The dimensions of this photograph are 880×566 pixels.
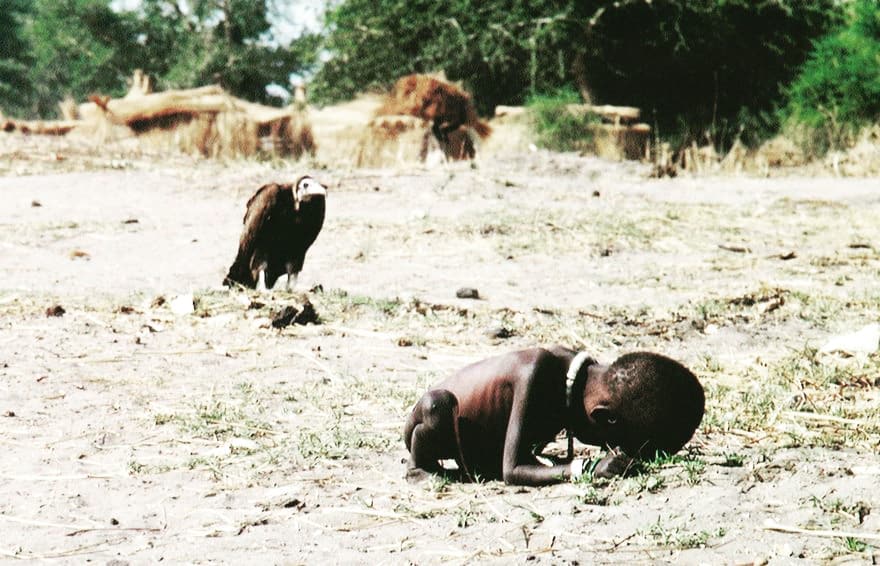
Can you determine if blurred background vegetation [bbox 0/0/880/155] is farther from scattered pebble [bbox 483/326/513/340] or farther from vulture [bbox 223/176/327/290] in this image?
scattered pebble [bbox 483/326/513/340]

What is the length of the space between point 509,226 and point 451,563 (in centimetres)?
714

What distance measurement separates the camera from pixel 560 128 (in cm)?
1758

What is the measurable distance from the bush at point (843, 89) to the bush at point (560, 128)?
3191 mm

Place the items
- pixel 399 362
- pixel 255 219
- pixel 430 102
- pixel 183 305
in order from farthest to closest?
pixel 430 102 < pixel 255 219 < pixel 183 305 < pixel 399 362

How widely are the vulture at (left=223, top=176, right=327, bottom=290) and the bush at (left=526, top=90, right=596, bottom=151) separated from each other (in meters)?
10.7

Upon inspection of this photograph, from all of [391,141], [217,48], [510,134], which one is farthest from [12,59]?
[391,141]

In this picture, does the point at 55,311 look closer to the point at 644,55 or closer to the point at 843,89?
the point at 843,89

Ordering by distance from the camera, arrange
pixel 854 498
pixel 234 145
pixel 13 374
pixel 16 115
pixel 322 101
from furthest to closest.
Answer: pixel 16 115 → pixel 322 101 → pixel 234 145 → pixel 13 374 → pixel 854 498

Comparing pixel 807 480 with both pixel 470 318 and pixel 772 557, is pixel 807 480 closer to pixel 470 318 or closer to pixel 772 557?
pixel 772 557

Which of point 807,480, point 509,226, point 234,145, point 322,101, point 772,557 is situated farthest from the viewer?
point 322,101

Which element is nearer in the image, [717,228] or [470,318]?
[470,318]

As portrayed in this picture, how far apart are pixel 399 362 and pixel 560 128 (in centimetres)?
1272

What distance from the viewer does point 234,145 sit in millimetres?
15281

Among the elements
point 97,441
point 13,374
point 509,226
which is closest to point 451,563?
point 97,441
